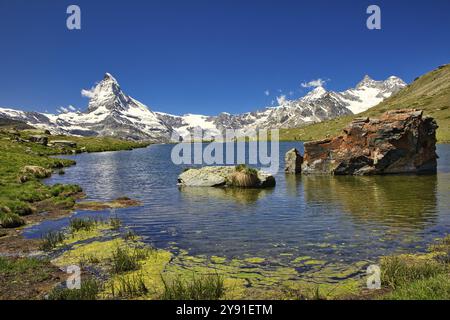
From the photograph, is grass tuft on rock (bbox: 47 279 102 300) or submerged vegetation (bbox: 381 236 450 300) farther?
grass tuft on rock (bbox: 47 279 102 300)

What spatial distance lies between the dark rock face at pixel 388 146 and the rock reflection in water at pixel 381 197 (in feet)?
10.3

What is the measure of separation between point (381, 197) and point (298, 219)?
1281 centimetres

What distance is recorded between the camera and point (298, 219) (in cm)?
2917

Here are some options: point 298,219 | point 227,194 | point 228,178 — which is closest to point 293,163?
point 228,178

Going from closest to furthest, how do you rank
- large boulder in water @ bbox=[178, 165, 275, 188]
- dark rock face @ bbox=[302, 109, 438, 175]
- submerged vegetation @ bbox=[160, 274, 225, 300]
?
submerged vegetation @ bbox=[160, 274, 225, 300] < large boulder in water @ bbox=[178, 165, 275, 188] < dark rock face @ bbox=[302, 109, 438, 175]

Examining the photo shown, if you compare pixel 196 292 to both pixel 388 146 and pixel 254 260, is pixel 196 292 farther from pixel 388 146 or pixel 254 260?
pixel 388 146

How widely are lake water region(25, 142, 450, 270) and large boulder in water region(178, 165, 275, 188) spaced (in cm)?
205

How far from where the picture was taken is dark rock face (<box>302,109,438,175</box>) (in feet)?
182

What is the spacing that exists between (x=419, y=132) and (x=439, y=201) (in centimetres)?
2586

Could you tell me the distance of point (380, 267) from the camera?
55.7 ft

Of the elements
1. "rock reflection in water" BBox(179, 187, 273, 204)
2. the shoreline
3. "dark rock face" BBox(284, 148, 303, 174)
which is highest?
"dark rock face" BBox(284, 148, 303, 174)

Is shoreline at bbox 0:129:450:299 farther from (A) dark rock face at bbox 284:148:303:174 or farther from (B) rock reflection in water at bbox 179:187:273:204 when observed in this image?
(A) dark rock face at bbox 284:148:303:174

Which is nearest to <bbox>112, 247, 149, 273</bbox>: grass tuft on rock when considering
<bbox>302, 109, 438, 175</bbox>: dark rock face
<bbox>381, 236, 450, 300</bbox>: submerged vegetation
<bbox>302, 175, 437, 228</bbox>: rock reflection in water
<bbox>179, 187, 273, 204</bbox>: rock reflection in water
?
<bbox>381, 236, 450, 300</bbox>: submerged vegetation
